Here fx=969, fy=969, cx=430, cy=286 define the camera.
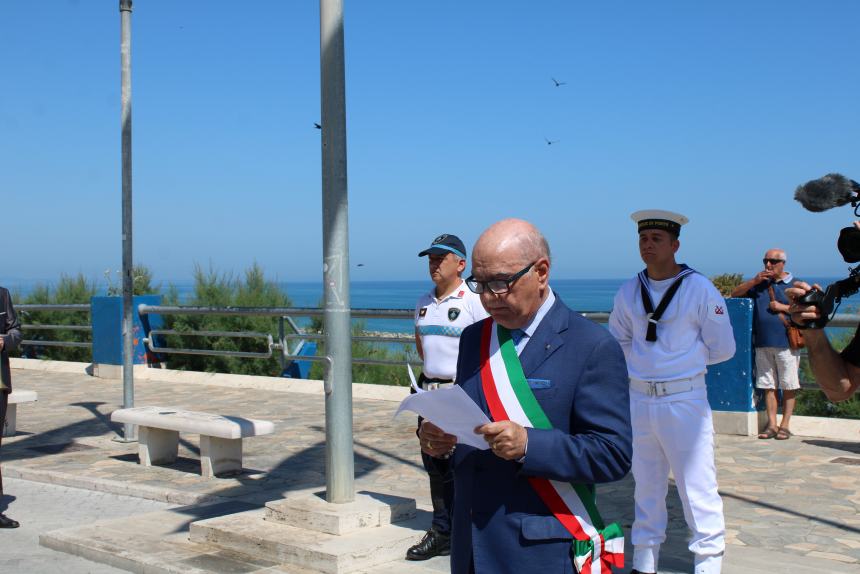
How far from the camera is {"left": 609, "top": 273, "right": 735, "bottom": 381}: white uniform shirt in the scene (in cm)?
512

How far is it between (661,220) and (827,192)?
8.48 ft

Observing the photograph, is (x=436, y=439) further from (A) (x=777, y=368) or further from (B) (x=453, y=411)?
(A) (x=777, y=368)

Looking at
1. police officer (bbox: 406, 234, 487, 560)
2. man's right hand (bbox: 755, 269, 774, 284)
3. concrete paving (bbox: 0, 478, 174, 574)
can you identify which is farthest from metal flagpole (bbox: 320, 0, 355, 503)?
man's right hand (bbox: 755, 269, 774, 284)

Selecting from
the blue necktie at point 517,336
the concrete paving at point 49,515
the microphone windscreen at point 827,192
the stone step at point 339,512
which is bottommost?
the concrete paving at point 49,515

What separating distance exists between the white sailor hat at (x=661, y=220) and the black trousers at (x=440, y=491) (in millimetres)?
Answer: 1549

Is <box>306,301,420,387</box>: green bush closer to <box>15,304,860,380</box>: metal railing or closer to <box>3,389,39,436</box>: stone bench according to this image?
<box>15,304,860,380</box>: metal railing

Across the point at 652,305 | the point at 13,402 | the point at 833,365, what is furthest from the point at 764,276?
the point at 13,402

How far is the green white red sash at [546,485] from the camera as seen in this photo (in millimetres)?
2848

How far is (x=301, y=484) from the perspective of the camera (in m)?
8.12

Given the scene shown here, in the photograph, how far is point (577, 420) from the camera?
2.86m

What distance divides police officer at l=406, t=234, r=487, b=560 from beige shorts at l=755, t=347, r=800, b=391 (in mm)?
4998

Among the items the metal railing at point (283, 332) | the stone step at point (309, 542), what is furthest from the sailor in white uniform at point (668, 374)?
the metal railing at point (283, 332)

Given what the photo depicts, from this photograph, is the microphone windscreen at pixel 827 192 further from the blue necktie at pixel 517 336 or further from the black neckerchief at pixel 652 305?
the black neckerchief at pixel 652 305

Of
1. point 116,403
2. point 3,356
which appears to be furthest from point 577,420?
point 116,403
